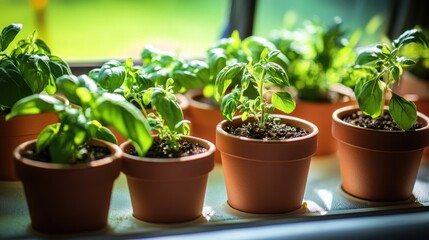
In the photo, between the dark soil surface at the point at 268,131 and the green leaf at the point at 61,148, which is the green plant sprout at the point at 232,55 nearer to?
Answer: the dark soil surface at the point at 268,131

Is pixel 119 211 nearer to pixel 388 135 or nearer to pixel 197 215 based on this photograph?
pixel 197 215

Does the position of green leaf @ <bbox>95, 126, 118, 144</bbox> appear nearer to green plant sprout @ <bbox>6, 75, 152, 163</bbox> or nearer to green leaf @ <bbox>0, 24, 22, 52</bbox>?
green plant sprout @ <bbox>6, 75, 152, 163</bbox>

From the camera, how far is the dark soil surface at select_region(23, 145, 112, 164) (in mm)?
1255

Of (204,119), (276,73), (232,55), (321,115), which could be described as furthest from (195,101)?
(276,73)

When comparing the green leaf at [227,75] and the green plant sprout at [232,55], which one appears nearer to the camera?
the green leaf at [227,75]

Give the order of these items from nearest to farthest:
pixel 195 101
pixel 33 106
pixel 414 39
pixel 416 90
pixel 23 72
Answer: pixel 33 106, pixel 23 72, pixel 414 39, pixel 195 101, pixel 416 90

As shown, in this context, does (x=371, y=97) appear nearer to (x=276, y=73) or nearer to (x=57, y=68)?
(x=276, y=73)

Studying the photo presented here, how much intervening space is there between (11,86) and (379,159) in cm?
84

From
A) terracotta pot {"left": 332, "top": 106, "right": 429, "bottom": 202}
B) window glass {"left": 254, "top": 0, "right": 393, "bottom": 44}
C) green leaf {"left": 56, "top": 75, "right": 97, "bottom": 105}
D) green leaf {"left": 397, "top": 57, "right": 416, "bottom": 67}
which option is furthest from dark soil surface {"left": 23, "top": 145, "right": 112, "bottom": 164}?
window glass {"left": 254, "top": 0, "right": 393, "bottom": 44}

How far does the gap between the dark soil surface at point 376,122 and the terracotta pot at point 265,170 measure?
0.56ft

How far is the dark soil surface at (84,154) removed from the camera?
1255 millimetres

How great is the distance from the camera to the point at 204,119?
1.72 meters

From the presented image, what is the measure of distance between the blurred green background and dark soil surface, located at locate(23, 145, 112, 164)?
0.75 metres

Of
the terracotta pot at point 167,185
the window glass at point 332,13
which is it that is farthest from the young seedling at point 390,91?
the window glass at point 332,13
